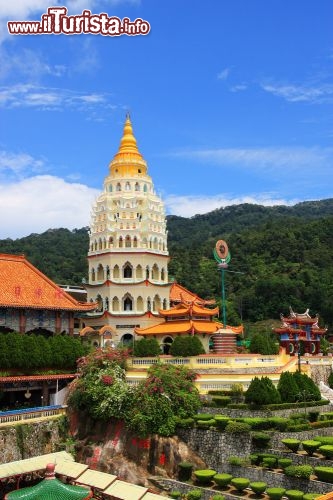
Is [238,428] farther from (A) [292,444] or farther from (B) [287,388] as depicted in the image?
(B) [287,388]

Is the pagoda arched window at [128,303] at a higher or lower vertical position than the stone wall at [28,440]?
higher


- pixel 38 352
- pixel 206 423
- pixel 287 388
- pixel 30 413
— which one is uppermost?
pixel 38 352

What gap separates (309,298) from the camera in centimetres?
9000

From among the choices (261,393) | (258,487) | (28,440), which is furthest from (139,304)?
(258,487)

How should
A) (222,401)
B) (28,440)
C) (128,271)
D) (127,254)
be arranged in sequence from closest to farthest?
(28,440) → (222,401) → (127,254) → (128,271)

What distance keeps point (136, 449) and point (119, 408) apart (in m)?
2.38

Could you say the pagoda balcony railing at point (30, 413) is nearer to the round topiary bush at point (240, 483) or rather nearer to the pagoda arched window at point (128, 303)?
the round topiary bush at point (240, 483)

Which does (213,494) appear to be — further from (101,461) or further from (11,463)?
(11,463)

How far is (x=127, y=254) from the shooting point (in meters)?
48.5

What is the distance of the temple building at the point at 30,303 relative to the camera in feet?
125

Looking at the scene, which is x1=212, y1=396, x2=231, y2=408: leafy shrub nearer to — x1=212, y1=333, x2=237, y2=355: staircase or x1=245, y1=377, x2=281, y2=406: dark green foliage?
x1=245, y1=377, x2=281, y2=406: dark green foliage

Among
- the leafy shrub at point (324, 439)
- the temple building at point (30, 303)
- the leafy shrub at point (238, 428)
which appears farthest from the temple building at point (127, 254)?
the leafy shrub at point (324, 439)

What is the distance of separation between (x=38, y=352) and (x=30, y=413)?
419 cm

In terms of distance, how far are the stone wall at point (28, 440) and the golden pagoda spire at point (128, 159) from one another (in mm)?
23670
